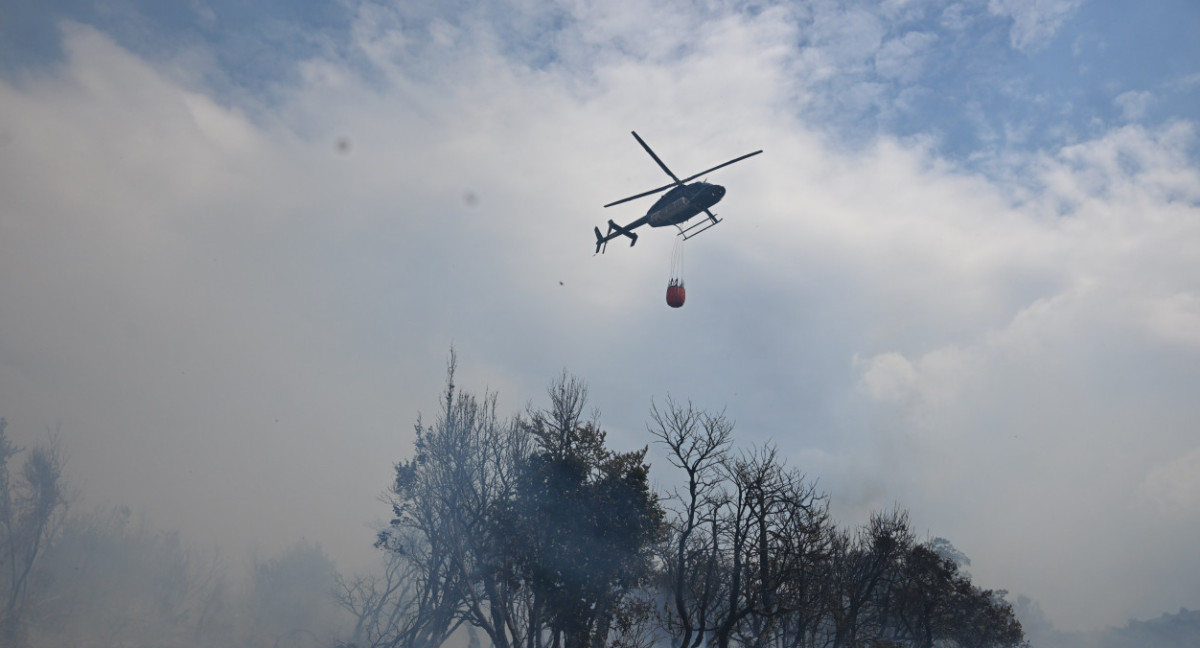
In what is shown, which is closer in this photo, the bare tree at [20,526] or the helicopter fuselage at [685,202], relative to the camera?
the helicopter fuselage at [685,202]

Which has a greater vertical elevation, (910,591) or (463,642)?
(910,591)

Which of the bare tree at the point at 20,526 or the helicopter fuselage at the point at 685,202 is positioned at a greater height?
the helicopter fuselage at the point at 685,202

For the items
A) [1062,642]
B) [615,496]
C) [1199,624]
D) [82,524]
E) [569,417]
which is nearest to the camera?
[615,496]

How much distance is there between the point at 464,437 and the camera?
83.7 ft

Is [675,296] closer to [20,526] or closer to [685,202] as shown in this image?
[685,202]

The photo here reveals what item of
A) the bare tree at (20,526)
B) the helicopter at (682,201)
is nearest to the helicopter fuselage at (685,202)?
the helicopter at (682,201)

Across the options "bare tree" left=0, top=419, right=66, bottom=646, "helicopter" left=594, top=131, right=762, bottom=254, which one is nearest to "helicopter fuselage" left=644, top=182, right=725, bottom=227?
"helicopter" left=594, top=131, right=762, bottom=254

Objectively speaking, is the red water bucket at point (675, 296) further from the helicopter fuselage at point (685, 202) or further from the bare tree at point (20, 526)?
the bare tree at point (20, 526)

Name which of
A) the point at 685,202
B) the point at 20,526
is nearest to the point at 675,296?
the point at 685,202

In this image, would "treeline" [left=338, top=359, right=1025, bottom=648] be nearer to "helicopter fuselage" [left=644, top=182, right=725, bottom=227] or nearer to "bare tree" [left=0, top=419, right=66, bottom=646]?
"helicopter fuselage" [left=644, top=182, right=725, bottom=227]

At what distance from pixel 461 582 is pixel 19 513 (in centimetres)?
5415

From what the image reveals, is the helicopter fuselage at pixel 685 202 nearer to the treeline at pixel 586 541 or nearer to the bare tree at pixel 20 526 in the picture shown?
the treeline at pixel 586 541

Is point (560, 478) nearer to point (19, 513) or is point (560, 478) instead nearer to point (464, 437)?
point (464, 437)

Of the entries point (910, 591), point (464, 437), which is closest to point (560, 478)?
point (464, 437)
